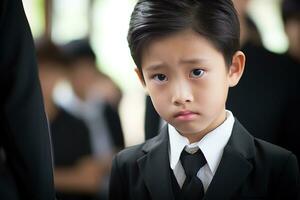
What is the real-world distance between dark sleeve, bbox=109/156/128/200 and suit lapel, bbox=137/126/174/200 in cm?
4

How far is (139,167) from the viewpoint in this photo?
93cm

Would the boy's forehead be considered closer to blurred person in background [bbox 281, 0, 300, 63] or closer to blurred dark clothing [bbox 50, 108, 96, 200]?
blurred person in background [bbox 281, 0, 300, 63]

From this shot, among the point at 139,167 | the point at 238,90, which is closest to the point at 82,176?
the point at 139,167

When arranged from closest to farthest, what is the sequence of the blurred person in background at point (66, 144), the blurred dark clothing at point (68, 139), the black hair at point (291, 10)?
1. the black hair at point (291, 10)
2. the blurred person in background at point (66, 144)
3. the blurred dark clothing at point (68, 139)

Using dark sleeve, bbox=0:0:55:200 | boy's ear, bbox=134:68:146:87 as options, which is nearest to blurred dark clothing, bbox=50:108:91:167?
dark sleeve, bbox=0:0:55:200

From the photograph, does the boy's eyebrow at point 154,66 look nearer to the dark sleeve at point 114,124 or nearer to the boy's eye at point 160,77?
the boy's eye at point 160,77

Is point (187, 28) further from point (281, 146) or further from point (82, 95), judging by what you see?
point (82, 95)

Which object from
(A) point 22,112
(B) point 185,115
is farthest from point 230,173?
(A) point 22,112

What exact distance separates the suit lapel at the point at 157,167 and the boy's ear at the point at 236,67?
0.45 feet

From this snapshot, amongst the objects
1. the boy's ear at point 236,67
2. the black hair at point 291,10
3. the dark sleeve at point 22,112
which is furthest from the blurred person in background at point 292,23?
the dark sleeve at point 22,112

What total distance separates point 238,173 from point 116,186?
0.20 metres

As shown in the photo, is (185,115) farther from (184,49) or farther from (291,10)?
(291,10)

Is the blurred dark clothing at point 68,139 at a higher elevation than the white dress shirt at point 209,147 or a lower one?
lower

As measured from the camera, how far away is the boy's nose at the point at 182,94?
83 centimetres
